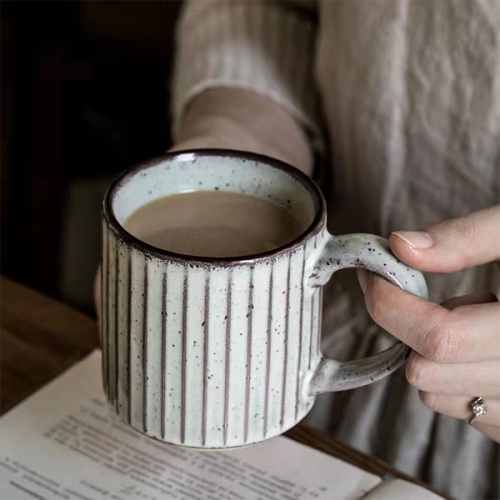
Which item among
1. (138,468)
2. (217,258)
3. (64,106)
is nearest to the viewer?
(217,258)

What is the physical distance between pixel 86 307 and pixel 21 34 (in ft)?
1.81

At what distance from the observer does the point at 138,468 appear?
21.2 inches

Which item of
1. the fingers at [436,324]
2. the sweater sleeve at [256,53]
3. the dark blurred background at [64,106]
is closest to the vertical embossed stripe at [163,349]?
the fingers at [436,324]

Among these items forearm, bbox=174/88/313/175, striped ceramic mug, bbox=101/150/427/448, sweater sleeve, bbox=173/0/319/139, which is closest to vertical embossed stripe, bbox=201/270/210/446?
striped ceramic mug, bbox=101/150/427/448

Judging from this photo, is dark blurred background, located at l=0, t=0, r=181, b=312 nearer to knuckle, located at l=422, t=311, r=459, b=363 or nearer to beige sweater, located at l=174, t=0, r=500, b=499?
beige sweater, located at l=174, t=0, r=500, b=499

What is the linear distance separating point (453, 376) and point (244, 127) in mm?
298

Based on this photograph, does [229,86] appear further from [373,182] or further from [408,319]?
[408,319]

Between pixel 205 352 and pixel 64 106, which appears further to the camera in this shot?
pixel 64 106

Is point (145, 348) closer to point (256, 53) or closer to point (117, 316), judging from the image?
point (117, 316)

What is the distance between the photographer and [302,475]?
0.54 metres

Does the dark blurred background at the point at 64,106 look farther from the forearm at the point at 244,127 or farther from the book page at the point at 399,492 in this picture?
the book page at the point at 399,492

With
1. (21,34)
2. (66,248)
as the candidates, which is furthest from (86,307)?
(21,34)

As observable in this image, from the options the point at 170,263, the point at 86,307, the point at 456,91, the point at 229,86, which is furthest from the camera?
the point at 86,307

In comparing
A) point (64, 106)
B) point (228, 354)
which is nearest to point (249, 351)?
point (228, 354)
